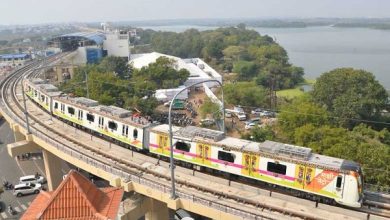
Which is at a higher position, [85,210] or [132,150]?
[85,210]

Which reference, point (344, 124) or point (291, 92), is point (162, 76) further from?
point (344, 124)

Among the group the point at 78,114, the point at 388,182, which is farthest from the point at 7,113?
the point at 388,182

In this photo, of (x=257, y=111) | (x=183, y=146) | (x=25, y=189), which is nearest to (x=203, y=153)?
(x=183, y=146)

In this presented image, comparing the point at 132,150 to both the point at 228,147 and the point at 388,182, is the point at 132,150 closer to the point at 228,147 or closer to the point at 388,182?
the point at 228,147

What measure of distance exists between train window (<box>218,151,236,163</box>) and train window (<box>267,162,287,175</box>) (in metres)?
2.47

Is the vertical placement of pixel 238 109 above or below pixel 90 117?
below

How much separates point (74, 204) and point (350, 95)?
45696 millimetres

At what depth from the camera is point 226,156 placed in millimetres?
23938

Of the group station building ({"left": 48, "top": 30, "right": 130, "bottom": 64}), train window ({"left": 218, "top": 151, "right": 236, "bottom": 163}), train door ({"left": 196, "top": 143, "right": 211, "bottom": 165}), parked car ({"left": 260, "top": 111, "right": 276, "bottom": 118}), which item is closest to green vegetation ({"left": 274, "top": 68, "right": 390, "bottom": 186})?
parked car ({"left": 260, "top": 111, "right": 276, "bottom": 118})

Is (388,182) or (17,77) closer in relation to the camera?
(388,182)

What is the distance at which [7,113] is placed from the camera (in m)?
43.1

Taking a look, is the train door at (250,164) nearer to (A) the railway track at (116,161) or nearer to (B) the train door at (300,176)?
(A) the railway track at (116,161)

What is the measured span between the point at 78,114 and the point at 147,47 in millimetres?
124583

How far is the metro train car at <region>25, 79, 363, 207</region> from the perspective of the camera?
20.1m
